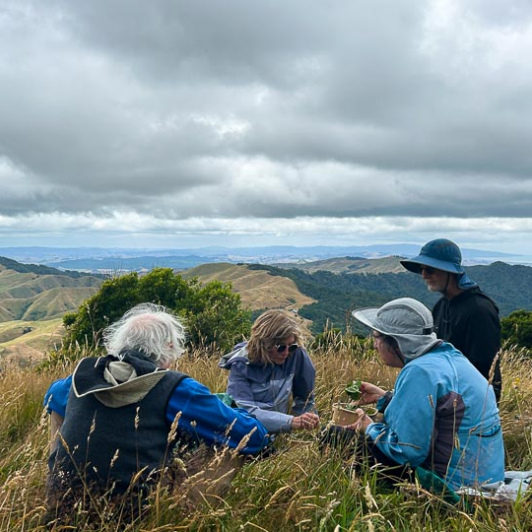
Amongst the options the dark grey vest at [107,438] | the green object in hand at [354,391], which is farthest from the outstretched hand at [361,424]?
the dark grey vest at [107,438]

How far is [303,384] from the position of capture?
4.25 meters

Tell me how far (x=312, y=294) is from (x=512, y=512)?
445ft

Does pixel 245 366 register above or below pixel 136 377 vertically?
below

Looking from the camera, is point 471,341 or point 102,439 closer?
point 102,439

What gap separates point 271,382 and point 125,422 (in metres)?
1.91

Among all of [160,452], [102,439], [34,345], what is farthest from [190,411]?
[34,345]

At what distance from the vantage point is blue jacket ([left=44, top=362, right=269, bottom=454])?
2373 millimetres

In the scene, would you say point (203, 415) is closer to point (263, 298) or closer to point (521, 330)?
point (521, 330)

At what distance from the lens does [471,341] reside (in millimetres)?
3939

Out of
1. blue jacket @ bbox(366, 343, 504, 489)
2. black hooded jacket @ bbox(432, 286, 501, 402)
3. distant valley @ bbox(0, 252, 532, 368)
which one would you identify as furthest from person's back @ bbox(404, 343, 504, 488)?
distant valley @ bbox(0, 252, 532, 368)

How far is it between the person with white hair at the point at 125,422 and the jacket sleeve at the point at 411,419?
88cm

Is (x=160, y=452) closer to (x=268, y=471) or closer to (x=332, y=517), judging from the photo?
(x=268, y=471)

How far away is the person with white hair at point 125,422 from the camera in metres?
2.21

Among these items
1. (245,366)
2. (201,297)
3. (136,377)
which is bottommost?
(201,297)
